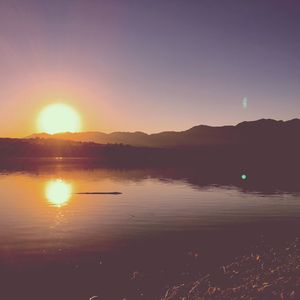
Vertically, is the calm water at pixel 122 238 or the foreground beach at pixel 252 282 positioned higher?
the foreground beach at pixel 252 282

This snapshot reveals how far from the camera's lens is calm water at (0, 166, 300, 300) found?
30.1 meters

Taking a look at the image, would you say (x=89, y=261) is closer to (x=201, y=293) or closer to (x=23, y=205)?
(x=201, y=293)

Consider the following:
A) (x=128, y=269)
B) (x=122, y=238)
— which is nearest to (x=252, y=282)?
(x=128, y=269)

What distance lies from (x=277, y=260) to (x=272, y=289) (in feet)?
33.1

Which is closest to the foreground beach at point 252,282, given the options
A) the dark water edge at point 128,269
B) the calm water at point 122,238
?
the dark water edge at point 128,269

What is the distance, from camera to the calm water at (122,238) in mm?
30084

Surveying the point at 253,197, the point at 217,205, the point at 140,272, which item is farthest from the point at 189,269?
the point at 253,197

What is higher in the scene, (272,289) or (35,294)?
(272,289)

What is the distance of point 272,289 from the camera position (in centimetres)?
2030

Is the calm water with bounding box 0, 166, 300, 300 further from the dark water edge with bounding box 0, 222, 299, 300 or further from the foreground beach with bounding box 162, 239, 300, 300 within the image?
the foreground beach with bounding box 162, 239, 300, 300

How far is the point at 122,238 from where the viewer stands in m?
47.3

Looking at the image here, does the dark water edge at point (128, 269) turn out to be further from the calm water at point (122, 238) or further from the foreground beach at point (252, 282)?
the foreground beach at point (252, 282)

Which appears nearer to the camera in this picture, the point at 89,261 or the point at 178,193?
the point at 89,261

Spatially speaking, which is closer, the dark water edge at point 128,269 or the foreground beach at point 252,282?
the foreground beach at point 252,282
